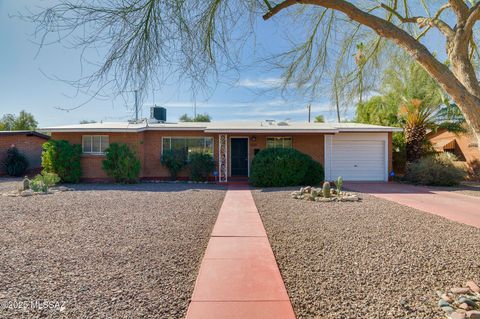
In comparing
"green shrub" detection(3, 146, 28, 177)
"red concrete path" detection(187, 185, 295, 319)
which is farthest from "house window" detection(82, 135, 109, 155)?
"red concrete path" detection(187, 185, 295, 319)

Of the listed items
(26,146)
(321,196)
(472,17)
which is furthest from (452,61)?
(26,146)

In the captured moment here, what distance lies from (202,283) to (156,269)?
0.86m

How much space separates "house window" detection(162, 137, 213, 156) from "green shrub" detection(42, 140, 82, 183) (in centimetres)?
481

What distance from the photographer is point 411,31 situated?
18.2 ft

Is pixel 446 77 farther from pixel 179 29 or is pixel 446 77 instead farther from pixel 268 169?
pixel 268 169

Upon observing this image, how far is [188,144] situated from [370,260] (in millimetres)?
14582

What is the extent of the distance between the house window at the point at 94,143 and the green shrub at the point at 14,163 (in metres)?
6.34

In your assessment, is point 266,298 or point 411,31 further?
point 411,31

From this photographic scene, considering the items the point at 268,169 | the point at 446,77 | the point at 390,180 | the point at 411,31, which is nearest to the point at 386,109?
the point at 390,180

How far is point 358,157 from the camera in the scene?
18.2 metres

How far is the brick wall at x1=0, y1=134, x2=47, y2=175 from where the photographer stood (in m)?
20.6

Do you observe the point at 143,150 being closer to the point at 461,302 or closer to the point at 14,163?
the point at 14,163

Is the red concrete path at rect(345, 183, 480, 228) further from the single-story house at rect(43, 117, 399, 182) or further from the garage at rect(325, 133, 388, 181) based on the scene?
the single-story house at rect(43, 117, 399, 182)

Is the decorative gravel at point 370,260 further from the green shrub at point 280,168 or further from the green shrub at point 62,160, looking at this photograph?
the green shrub at point 62,160
